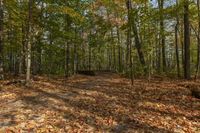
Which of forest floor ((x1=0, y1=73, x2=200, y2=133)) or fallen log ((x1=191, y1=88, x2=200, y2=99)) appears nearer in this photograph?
forest floor ((x1=0, y1=73, x2=200, y2=133))

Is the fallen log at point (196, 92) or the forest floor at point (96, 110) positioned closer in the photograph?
the forest floor at point (96, 110)

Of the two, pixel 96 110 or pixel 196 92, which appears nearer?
pixel 96 110

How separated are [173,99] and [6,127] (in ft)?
26.0

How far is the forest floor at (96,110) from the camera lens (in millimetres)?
8953

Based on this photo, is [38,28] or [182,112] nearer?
[182,112]

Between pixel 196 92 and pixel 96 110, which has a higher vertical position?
pixel 196 92

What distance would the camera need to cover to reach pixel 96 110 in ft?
35.4

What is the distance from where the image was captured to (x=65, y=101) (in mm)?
11930

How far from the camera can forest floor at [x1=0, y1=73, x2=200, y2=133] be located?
895 cm

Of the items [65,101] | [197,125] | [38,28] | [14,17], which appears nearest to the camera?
[197,125]

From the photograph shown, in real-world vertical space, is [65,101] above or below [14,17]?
below

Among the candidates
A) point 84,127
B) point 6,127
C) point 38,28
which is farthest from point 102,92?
point 38,28

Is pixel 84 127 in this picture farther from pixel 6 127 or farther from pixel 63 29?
pixel 63 29

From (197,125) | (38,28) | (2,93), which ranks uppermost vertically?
(38,28)
